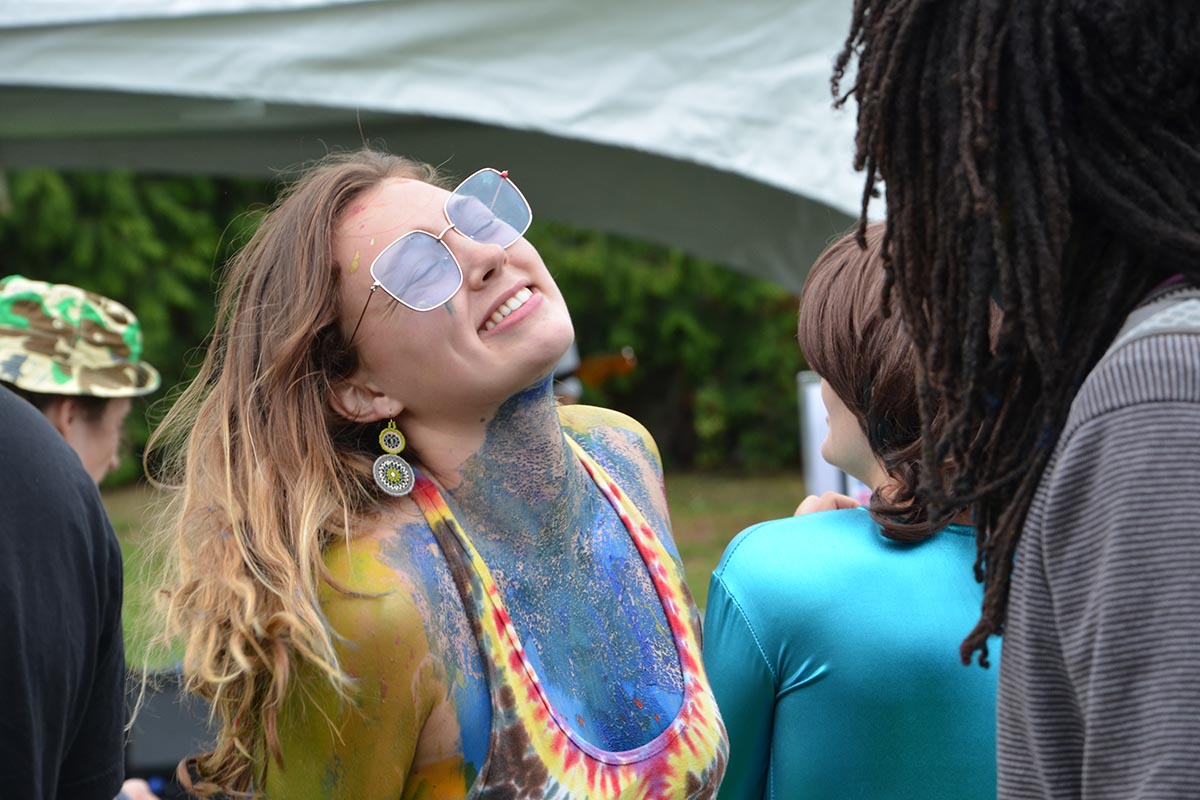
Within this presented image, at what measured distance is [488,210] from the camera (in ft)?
6.72

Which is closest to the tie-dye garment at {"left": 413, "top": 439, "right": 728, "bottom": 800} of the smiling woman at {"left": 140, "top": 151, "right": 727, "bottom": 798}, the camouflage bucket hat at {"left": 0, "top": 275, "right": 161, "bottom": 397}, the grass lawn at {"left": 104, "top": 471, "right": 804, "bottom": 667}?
the smiling woman at {"left": 140, "top": 151, "right": 727, "bottom": 798}

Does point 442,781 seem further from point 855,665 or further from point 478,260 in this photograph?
point 478,260

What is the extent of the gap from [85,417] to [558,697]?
7.03 feet

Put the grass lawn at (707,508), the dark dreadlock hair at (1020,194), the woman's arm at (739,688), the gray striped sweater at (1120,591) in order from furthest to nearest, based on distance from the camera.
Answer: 1. the grass lawn at (707,508)
2. the woman's arm at (739,688)
3. the dark dreadlock hair at (1020,194)
4. the gray striped sweater at (1120,591)

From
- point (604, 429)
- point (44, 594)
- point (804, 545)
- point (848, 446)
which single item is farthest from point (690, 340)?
point (44, 594)

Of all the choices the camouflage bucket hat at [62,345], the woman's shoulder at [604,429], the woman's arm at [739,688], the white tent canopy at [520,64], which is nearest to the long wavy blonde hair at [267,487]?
the woman's shoulder at [604,429]

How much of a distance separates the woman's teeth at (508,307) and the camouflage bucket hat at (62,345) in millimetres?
1847

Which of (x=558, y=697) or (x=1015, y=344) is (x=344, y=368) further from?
(x=1015, y=344)

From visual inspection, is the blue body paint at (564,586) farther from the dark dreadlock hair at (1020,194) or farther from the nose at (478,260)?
the dark dreadlock hair at (1020,194)

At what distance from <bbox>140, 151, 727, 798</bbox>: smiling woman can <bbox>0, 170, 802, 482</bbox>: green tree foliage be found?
37.7 ft

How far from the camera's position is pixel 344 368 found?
6.47 feet

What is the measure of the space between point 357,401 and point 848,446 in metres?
0.82

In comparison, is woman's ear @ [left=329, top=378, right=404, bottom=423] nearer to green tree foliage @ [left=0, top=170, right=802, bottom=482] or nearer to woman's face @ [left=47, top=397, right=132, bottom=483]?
A: woman's face @ [left=47, top=397, right=132, bottom=483]

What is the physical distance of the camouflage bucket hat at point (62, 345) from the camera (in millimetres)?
3271
